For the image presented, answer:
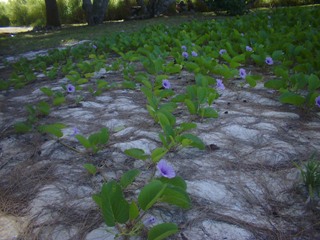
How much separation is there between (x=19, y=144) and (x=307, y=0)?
14.2 meters

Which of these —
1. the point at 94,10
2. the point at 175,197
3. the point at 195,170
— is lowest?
the point at 195,170

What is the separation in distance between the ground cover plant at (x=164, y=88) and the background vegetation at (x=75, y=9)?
513 centimetres

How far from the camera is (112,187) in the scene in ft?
4.31

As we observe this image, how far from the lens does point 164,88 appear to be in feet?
10.5

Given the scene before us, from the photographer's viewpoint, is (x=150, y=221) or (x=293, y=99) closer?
(x=150, y=221)

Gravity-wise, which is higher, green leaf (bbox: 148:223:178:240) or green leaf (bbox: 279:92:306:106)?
green leaf (bbox: 279:92:306:106)

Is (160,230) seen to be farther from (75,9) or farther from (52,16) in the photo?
(75,9)

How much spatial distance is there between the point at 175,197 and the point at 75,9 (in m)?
14.9

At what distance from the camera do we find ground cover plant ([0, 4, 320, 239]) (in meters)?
1.39

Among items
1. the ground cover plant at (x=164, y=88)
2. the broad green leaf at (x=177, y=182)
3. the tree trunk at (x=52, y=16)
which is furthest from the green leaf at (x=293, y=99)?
the tree trunk at (x=52, y=16)

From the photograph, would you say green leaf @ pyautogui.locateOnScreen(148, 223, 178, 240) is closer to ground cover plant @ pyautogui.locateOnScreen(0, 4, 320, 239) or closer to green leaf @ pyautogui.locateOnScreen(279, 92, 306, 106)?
ground cover plant @ pyautogui.locateOnScreen(0, 4, 320, 239)

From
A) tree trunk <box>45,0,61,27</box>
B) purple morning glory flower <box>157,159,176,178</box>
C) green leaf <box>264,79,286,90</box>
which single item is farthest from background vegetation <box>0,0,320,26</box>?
purple morning glory flower <box>157,159,176,178</box>

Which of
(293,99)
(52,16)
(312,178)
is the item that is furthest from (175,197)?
(52,16)

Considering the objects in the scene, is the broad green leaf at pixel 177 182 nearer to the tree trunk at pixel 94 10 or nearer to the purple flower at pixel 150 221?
the purple flower at pixel 150 221
